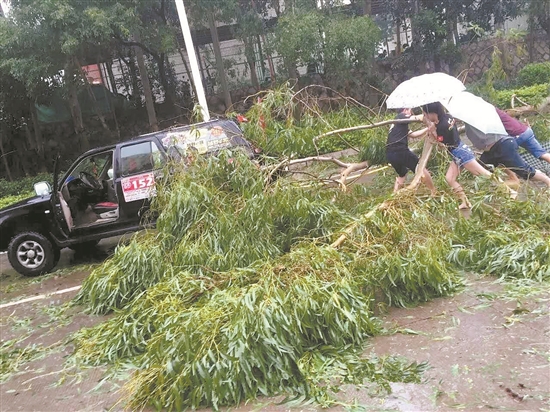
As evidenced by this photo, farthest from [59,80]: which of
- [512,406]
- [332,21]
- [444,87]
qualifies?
[512,406]

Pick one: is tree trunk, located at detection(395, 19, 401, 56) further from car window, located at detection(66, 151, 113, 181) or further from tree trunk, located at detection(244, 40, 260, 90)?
car window, located at detection(66, 151, 113, 181)

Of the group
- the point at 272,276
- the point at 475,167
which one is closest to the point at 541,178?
the point at 475,167

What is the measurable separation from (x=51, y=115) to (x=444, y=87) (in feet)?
47.4

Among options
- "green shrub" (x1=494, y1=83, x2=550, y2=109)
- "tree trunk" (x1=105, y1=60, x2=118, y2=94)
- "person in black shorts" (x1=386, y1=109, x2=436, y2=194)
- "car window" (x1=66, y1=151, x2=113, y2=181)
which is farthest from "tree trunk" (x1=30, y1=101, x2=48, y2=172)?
"green shrub" (x1=494, y1=83, x2=550, y2=109)

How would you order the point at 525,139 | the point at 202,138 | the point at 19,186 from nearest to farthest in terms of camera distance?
the point at 525,139, the point at 202,138, the point at 19,186

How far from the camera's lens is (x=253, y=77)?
Answer: 17250 millimetres

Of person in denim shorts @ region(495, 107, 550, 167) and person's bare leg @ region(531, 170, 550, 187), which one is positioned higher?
person in denim shorts @ region(495, 107, 550, 167)

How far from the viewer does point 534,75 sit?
623 inches

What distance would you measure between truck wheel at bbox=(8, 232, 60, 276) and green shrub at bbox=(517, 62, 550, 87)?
14714mm

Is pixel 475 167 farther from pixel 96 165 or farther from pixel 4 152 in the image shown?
pixel 4 152

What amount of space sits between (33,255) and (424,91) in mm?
5509

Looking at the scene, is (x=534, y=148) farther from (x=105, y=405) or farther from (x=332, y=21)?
(x=332, y=21)

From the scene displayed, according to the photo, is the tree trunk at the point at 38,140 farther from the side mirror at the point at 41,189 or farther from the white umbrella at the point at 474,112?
the white umbrella at the point at 474,112

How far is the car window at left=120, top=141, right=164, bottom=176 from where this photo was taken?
6820 mm
